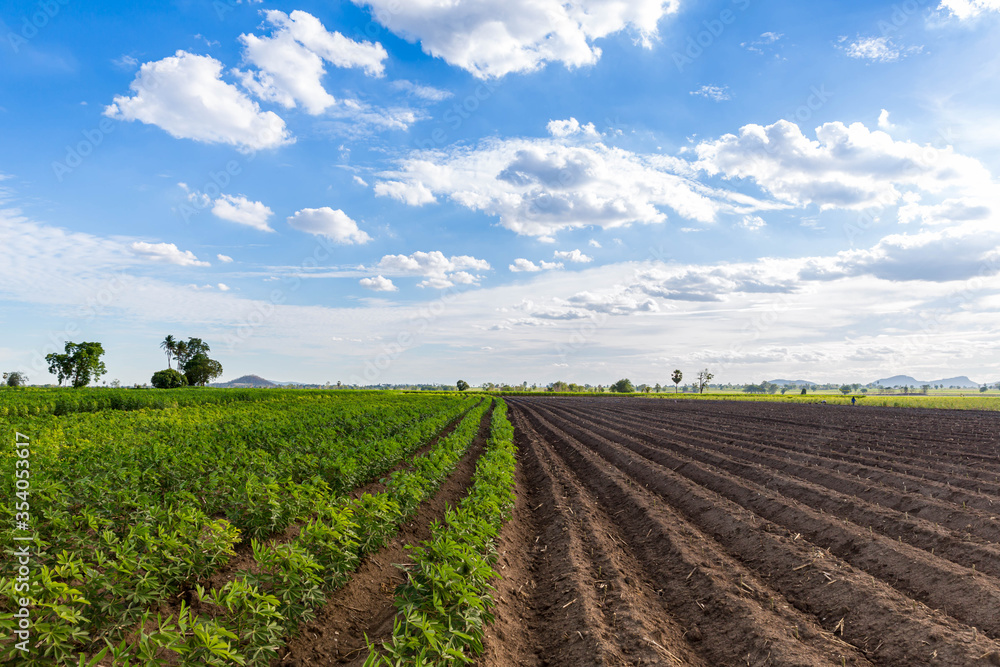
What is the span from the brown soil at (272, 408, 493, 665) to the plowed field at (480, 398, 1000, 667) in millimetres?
1495

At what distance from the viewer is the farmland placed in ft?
16.1

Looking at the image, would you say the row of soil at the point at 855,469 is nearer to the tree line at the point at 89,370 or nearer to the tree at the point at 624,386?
the tree line at the point at 89,370

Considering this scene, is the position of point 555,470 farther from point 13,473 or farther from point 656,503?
point 13,473

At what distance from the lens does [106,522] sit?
6.22 meters

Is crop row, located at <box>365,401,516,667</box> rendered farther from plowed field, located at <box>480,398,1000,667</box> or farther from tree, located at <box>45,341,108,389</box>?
tree, located at <box>45,341,108,389</box>

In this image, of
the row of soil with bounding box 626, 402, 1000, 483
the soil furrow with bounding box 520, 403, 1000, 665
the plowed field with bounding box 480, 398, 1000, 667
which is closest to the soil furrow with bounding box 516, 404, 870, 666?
the plowed field with bounding box 480, 398, 1000, 667

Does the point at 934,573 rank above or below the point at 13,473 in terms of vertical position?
below

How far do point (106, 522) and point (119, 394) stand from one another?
38304mm

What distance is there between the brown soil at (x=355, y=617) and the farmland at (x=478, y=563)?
3cm

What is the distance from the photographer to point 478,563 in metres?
5.85

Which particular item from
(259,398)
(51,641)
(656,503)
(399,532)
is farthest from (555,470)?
(259,398)

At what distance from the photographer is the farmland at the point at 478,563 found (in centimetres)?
489

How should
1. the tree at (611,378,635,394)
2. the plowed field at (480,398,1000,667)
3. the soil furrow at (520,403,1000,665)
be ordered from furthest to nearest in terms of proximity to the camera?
the tree at (611,378,635,394) → the plowed field at (480,398,1000,667) → the soil furrow at (520,403,1000,665)

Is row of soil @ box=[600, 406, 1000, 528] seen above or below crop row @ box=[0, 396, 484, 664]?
below
